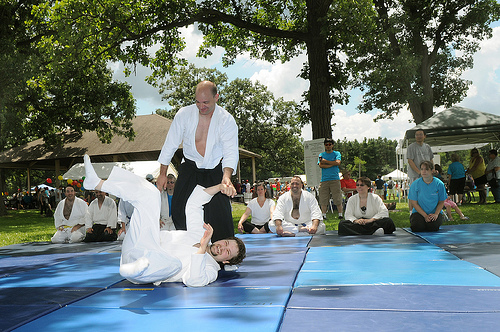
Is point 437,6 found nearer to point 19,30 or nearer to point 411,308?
point 19,30

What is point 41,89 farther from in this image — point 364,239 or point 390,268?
point 390,268

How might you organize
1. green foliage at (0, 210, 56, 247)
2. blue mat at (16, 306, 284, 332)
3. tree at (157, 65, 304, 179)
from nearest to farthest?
blue mat at (16, 306, 284, 332), green foliage at (0, 210, 56, 247), tree at (157, 65, 304, 179)

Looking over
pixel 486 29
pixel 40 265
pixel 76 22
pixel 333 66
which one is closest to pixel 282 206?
pixel 40 265

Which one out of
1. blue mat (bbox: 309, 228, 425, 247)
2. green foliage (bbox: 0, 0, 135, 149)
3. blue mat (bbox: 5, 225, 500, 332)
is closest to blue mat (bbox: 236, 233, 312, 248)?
blue mat (bbox: 309, 228, 425, 247)

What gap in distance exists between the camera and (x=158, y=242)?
12.1ft

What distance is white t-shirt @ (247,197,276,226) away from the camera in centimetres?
850

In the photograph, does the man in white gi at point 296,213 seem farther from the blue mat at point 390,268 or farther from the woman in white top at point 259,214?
the blue mat at point 390,268

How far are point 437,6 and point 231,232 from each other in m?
18.8

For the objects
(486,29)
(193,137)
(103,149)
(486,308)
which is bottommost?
(486,308)

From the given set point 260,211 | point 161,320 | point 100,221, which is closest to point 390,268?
point 161,320

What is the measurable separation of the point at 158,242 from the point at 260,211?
16.3ft

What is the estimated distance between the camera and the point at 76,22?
1230cm

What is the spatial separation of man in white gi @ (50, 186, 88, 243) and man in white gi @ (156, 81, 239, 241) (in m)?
4.53

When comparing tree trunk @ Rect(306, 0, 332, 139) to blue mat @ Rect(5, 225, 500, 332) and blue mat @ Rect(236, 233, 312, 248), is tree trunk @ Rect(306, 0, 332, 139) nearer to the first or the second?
blue mat @ Rect(236, 233, 312, 248)
